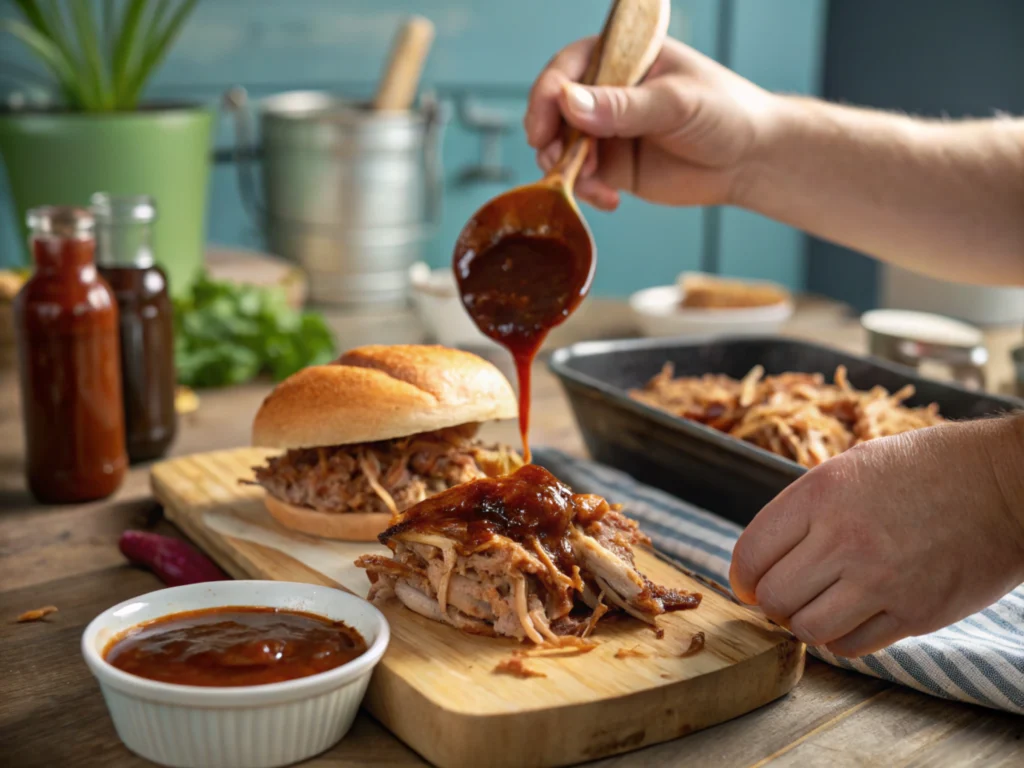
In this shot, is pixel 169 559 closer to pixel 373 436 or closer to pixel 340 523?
pixel 340 523

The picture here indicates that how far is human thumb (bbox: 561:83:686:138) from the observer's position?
8.18ft

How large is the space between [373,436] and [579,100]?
0.89 metres

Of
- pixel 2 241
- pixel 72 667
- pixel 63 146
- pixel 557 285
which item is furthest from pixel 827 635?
pixel 2 241

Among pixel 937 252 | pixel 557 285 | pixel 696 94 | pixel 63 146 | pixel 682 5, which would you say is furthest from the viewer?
pixel 682 5

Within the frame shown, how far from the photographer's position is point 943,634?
1.87 meters

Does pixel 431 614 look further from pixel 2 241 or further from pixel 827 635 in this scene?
pixel 2 241

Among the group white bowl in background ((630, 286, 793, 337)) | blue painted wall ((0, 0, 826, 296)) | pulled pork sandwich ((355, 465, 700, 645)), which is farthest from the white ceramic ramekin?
blue painted wall ((0, 0, 826, 296))

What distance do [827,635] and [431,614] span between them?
65cm

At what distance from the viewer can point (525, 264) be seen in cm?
237

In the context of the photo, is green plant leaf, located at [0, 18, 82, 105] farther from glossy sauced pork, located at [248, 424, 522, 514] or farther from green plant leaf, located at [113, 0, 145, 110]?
glossy sauced pork, located at [248, 424, 522, 514]

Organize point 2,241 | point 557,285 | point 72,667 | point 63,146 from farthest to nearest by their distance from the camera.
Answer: point 2,241, point 63,146, point 557,285, point 72,667

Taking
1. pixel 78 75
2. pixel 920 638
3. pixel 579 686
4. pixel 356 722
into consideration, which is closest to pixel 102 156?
pixel 78 75

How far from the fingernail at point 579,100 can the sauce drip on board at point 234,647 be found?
1.30 metres

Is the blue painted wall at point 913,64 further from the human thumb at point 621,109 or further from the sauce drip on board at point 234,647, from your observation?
the sauce drip on board at point 234,647
